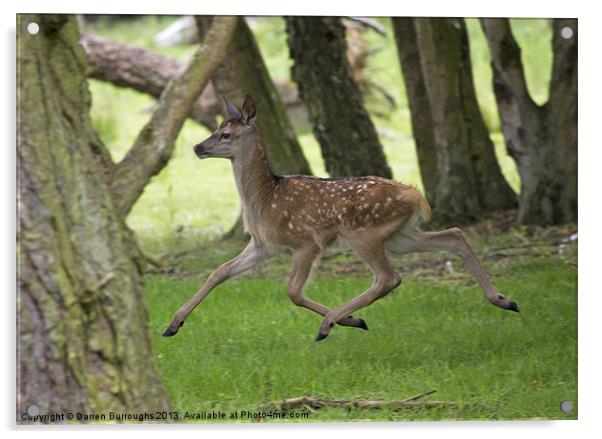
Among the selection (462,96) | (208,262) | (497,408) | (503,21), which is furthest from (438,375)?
(462,96)

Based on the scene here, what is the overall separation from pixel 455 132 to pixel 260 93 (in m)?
1.10

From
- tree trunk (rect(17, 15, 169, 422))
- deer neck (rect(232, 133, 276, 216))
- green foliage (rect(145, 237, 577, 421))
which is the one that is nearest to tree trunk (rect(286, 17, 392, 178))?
green foliage (rect(145, 237, 577, 421))

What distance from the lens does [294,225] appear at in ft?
16.6

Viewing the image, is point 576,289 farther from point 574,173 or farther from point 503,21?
point 503,21

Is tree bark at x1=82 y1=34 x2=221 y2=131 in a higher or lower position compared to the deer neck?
higher

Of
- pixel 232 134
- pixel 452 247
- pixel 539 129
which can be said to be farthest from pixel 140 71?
pixel 452 247

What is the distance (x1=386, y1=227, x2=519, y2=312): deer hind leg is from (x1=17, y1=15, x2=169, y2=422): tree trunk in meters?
1.56

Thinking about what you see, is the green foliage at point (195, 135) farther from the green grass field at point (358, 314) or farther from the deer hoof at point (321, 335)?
the deer hoof at point (321, 335)

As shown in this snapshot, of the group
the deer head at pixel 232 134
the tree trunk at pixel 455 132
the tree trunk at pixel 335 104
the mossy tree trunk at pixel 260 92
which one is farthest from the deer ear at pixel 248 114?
the tree trunk at pixel 335 104

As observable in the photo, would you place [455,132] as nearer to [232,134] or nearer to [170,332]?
[232,134]

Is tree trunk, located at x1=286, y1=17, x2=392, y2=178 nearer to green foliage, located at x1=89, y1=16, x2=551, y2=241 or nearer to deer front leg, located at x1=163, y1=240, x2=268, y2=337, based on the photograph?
green foliage, located at x1=89, y1=16, x2=551, y2=241

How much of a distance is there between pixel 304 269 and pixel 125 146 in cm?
163

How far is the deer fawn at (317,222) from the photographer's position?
196 inches

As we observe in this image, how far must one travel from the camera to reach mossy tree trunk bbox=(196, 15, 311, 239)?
6.47 meters
